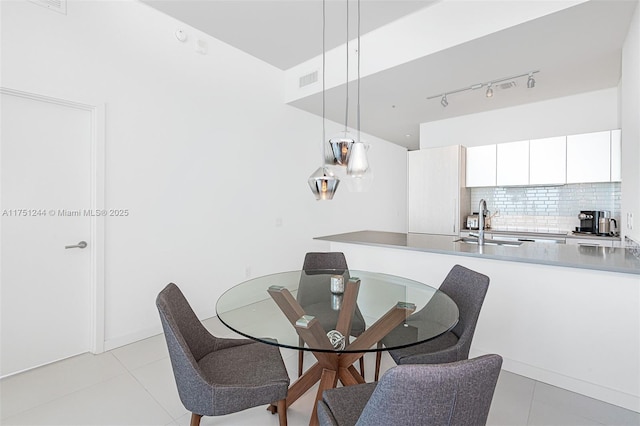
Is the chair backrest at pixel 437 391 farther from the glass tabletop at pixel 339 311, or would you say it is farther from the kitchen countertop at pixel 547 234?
the kitchen countertop at pixel 547 234

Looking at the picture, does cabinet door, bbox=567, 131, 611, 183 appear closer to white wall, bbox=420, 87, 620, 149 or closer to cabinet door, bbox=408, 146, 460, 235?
white wall, bbox=420, 87, 620, 149

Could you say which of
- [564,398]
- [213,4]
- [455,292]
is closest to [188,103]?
[213,4]

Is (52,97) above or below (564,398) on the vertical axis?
above

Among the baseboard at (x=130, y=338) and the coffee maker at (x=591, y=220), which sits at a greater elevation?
the coffee maker at (x=591, y=220)

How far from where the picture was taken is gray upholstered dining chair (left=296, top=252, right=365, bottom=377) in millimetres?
1694

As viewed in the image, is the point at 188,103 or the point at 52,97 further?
the point at 188,103

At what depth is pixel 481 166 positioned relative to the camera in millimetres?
4586

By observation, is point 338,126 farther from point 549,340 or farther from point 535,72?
point 549,340

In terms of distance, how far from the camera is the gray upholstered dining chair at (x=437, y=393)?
875 mm

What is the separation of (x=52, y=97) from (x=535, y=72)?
4650mm

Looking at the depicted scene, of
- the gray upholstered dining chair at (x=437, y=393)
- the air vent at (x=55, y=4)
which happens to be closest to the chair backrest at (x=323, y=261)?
the gray upholstered dining chair at (x=437, y=393)

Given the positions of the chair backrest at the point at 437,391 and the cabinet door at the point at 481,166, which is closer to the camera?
the chair backrest at the point at 437,391

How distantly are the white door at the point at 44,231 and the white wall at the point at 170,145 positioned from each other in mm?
177

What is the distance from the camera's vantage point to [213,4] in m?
2.94
